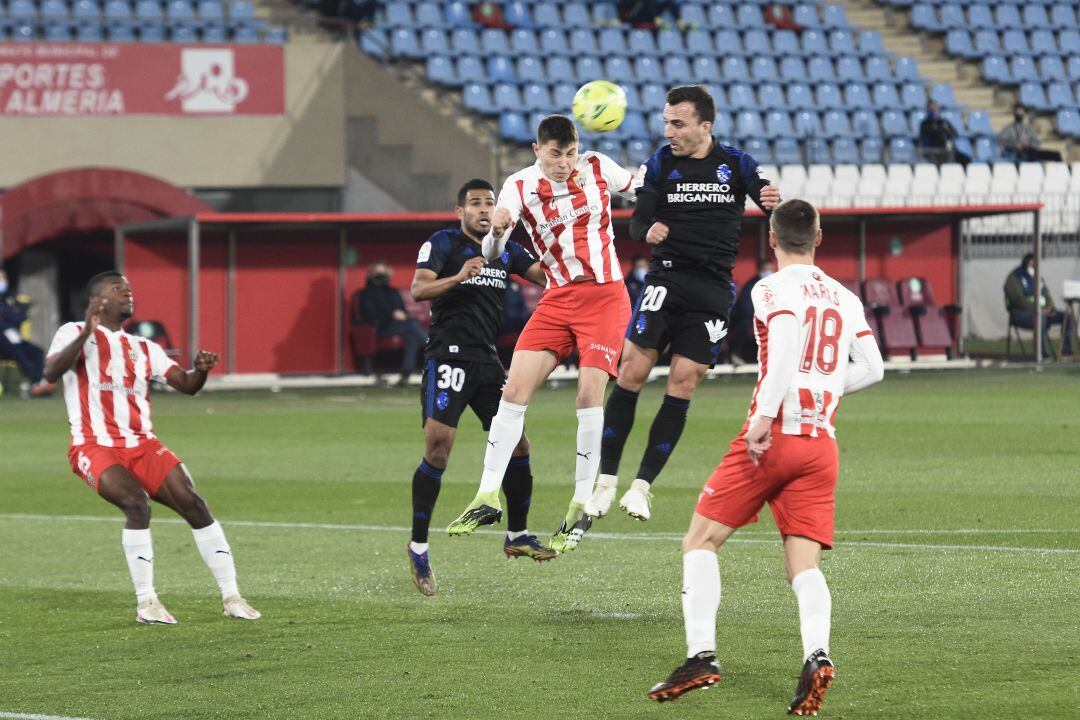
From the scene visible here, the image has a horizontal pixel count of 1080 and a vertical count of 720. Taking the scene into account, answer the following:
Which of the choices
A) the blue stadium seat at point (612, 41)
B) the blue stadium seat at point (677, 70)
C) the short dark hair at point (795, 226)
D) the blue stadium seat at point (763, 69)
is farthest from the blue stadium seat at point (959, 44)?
the short dark hair at point (795, 226)

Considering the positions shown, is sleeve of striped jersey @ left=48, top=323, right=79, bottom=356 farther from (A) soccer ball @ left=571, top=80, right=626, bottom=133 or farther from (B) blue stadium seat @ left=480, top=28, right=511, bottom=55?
(B) blue stadium seat @ left=480, top=28, right=511, bottom=55

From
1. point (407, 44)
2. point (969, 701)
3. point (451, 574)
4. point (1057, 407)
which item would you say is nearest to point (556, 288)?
point (451, 574)

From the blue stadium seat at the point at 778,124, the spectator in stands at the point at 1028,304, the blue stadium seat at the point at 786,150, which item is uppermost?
the blue stadium seat at the point at 778,124

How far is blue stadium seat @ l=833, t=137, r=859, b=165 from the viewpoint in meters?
31.0

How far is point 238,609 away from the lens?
28.7ft

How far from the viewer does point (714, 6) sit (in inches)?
1391

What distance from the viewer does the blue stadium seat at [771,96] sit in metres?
33.0

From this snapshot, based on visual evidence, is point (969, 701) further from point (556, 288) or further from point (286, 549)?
point (286, 549)

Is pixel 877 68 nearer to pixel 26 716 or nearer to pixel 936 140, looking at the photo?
pixel 936 140

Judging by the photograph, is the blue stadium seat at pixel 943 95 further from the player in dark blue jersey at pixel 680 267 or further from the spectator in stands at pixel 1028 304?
the player in dark blue jersey at pixel 680 267

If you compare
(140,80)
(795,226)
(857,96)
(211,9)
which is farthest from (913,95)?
(795,226)

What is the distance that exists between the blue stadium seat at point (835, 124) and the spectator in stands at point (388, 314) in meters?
10.7

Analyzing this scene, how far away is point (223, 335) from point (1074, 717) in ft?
72.9

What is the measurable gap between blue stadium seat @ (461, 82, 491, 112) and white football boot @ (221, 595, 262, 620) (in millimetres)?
22905
